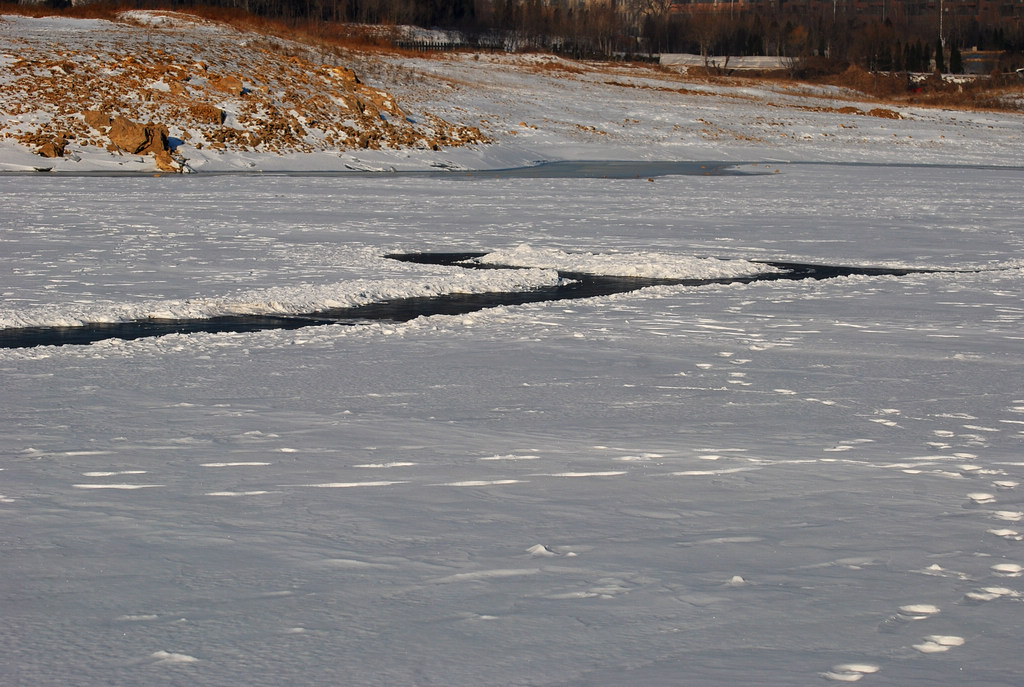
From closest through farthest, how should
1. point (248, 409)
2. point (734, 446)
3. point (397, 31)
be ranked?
point (734, 446) < point (248, 409) < point (397, 31)

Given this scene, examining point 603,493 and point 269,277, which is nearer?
point 603,493

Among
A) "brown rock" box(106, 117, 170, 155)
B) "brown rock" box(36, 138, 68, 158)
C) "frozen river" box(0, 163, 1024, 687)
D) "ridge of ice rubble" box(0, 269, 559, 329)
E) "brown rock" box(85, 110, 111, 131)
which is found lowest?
"frozen river" box(0, 163, 1024, 687)

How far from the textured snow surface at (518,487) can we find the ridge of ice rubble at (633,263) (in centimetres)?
98

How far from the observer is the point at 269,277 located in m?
12.2

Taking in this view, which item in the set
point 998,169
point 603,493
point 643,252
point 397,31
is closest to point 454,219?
point 643,252

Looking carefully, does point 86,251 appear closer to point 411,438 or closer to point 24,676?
point 411,438

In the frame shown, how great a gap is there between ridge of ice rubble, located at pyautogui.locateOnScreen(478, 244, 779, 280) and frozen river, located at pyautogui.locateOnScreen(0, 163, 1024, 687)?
3.50 feet

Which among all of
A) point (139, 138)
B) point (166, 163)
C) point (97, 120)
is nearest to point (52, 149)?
point (139, 138)

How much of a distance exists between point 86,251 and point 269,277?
3.22m

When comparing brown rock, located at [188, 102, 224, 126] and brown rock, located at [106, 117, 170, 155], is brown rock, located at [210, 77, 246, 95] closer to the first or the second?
brown rock, located at [188, 102, 224, 126]

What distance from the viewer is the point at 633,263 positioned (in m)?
13.7

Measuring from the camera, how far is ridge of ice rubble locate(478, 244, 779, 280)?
1322cm

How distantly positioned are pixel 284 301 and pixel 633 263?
463 cm

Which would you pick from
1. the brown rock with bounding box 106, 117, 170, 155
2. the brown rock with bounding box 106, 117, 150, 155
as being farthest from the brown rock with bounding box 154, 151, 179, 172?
the brown rock with bounding box 106, 117, 150, 155
